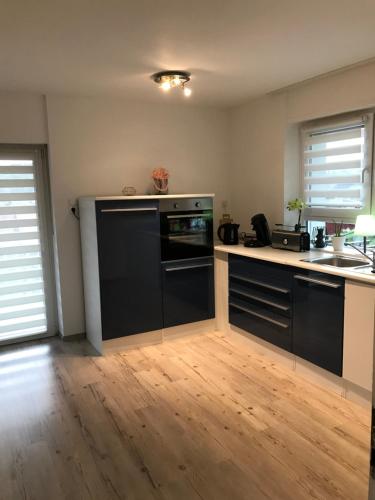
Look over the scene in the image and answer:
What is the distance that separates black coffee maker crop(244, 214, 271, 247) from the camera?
3.99 metres

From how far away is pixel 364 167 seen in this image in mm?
3385

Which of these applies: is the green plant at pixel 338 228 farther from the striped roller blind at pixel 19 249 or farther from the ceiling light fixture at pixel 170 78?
the striped roller blind at pixel 19 249

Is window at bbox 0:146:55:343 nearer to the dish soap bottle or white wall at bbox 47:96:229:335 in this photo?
white wall at bbox 47:96:229:335

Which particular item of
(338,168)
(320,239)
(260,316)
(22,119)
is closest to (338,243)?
(320,239)

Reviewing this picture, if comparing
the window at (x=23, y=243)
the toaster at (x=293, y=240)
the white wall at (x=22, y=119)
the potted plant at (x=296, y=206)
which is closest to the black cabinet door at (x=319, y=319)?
the toaster at (x=293, y=240)

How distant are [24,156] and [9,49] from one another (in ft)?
4.63

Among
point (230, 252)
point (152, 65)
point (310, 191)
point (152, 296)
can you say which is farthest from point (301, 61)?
point (152, 296)

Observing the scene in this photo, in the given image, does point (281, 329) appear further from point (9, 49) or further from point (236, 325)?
point (9, 49)

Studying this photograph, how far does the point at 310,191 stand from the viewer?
3.98m

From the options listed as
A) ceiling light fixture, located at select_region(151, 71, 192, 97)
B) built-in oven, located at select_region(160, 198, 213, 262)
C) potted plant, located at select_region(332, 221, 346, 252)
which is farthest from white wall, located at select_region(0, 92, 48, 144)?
potted plant, located at select_region(332, 221, 346, 252)

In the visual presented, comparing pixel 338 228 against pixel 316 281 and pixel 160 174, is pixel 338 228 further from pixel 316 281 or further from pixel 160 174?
pixel 160 174

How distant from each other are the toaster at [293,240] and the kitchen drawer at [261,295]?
1.52 ft

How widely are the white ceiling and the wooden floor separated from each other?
2365 millimetres

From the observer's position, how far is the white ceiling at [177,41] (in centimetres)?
206
